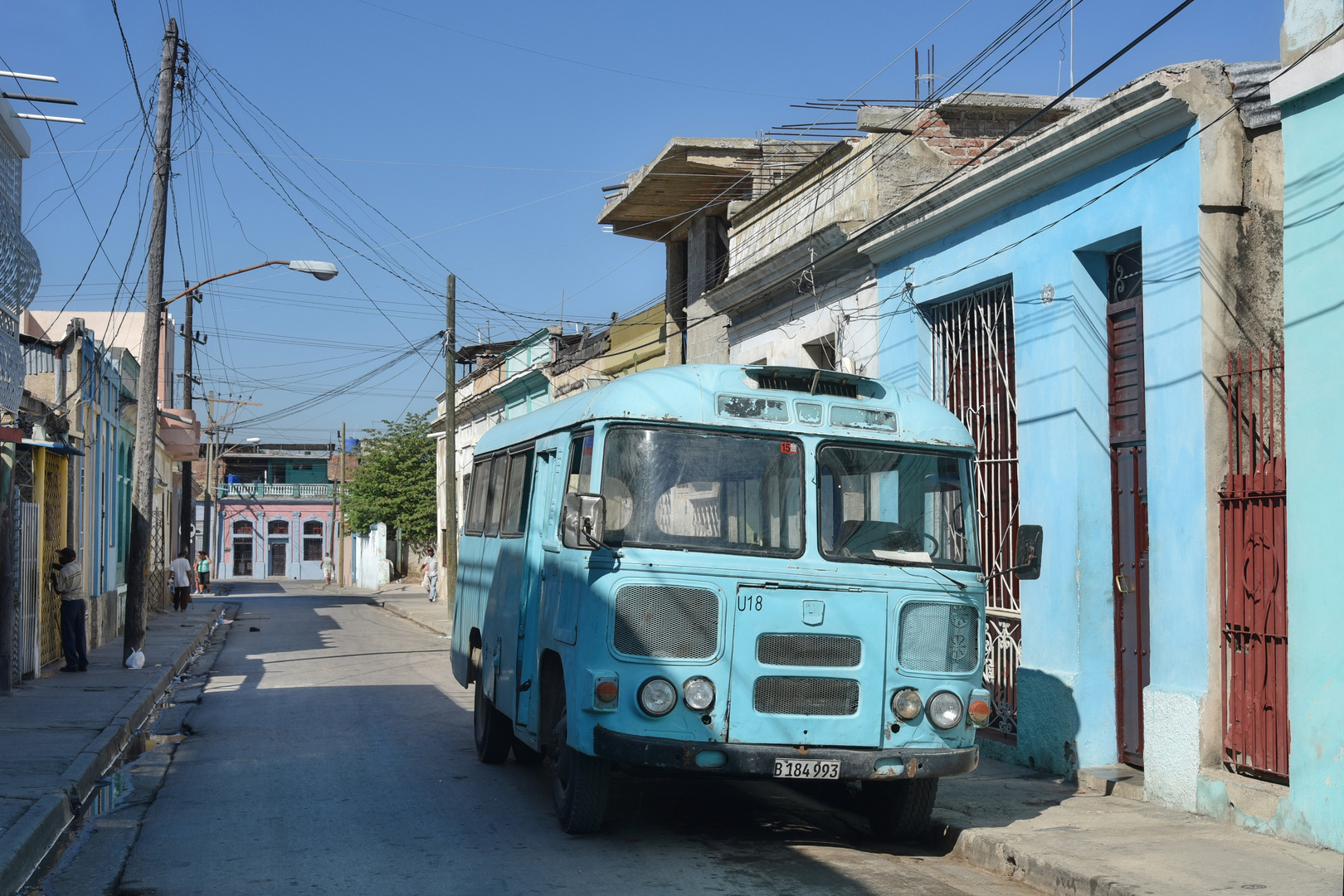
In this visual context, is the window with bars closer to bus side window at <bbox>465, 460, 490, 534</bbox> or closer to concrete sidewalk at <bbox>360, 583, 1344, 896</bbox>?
bus side window at <bbox>465, 460, 490, 534</bbox>

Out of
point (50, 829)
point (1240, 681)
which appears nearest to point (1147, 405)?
point (1240, 681)

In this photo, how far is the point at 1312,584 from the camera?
7129 millimetres

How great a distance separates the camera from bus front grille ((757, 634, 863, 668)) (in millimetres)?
6875

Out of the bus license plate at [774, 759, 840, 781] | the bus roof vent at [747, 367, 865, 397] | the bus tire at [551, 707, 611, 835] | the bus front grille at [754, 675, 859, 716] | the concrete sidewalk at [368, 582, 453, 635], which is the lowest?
the concrete sidewalk at [368, 582, 453, 635]

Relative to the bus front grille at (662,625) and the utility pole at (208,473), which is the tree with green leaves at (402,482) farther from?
the bus front grille at (662,625)

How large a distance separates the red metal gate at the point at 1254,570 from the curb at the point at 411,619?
53.1 ft

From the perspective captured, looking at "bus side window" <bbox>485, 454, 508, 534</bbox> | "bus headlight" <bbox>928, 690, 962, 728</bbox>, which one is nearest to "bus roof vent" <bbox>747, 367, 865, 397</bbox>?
"bus headlight" <bbox>928, 690, 962, 728</bbox>

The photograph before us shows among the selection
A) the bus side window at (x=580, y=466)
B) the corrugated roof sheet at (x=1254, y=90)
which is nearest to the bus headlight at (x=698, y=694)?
the bus side window at (x=580, y=466)

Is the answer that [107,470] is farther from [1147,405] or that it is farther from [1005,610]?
[1147,405]

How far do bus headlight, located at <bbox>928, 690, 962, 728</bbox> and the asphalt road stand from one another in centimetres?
83

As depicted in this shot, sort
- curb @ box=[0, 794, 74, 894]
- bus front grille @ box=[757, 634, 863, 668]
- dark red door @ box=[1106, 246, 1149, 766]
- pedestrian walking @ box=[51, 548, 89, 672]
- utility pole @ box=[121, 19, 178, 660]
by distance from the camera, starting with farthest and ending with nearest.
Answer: utility pole @ box=[121, 19, 178, 660], pedestrian walking @ box=[51, 548, 89, 672], dark red door @ box=[1106, 246, 1149, 766], bus front grille @ box=[757, 634, 863, 668], curb @ box=[0, 794, 74, 894]

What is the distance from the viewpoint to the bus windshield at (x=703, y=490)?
7.03 metres

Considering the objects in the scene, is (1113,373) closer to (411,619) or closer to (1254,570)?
(1254,570)

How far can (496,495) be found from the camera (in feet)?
33.3
